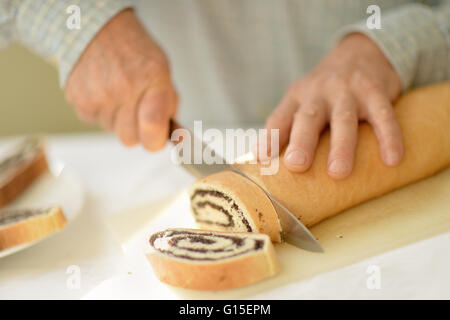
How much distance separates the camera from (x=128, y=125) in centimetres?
167

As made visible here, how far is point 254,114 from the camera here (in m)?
2.42

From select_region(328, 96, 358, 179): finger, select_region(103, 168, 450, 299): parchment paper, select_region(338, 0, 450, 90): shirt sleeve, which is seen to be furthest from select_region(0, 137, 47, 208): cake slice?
select_region(338, 0, 450, 90): shirt sleeve

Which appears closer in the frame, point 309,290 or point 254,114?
point 309,290

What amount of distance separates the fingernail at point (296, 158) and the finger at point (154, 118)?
0.44 metres

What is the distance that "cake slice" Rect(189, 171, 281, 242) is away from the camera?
1332 mm

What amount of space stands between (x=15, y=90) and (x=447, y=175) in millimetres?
3101

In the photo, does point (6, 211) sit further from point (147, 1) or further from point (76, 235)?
point (147, 1)

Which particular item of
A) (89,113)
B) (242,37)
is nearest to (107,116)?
(89,113)

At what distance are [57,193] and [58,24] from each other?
24.2 inches

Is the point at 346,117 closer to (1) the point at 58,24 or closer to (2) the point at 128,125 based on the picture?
(2) the point at 128,125

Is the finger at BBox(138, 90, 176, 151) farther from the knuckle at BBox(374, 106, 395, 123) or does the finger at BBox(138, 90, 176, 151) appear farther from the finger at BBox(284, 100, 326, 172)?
the knuckle at BBox(374, 106, 395, 123)

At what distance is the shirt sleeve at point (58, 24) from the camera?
170 centimetres

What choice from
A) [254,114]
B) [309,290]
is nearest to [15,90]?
[254,114]

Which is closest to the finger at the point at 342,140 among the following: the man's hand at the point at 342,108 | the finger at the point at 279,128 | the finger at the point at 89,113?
the man's hand at the point at 342,108
